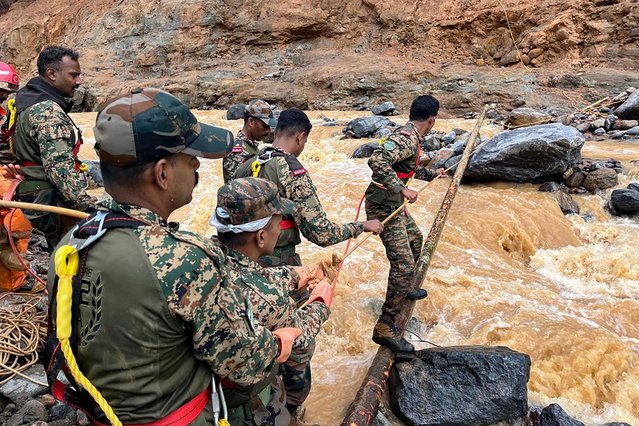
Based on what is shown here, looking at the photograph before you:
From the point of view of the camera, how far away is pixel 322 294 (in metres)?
2.59

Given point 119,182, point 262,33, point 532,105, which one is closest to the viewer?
point 119,182

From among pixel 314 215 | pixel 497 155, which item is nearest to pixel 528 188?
pixel 497 155

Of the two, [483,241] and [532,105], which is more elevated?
[483,241]

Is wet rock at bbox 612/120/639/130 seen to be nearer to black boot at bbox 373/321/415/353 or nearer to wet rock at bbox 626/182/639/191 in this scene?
wet rock at bbox 626/182/639/191

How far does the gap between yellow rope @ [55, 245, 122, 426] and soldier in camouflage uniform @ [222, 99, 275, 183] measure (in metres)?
2.70

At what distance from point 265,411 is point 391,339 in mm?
2202

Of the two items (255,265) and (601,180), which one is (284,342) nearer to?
(255,265)

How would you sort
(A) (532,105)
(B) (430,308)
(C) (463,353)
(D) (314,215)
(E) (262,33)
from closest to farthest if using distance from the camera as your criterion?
(D) (314,215)
(C) (463,353)
(B) (430,308)
(A) (532,105)
(E) (262,33)

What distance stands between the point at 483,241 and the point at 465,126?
6984 mm

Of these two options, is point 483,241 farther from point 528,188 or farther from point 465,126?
point 465,126

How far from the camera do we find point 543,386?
14.0 feet

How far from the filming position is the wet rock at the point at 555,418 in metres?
3.60

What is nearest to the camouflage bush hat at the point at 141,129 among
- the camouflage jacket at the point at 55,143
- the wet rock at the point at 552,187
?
the camouflage jacket at the point at 55,143

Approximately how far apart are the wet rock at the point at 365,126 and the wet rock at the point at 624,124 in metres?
5.76
